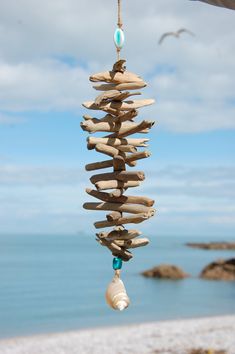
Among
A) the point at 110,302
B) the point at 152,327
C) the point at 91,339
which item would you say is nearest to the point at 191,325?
the point at 152,327

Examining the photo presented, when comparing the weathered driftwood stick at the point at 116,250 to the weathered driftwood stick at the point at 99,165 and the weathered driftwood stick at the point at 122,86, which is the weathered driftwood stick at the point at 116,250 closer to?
the weathered driftwood stick at the point at 99,165

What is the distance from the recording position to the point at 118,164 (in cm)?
225

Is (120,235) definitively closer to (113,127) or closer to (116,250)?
(116,250)

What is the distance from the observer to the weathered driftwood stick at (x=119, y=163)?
7.24ft

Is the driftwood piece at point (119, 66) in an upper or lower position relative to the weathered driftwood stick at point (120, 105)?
upper

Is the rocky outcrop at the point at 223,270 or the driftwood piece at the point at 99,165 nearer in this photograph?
the driftwood piece at the point at 99,165

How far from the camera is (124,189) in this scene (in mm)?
2303

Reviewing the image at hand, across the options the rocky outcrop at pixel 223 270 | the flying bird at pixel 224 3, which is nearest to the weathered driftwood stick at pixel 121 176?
the flying bird at pixel 224 3

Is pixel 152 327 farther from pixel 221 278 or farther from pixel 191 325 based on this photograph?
pixel 221 278

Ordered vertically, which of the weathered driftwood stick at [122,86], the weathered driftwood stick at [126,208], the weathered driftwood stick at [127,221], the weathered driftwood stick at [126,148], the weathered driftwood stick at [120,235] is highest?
the weathered driftwood stick at [122,86]

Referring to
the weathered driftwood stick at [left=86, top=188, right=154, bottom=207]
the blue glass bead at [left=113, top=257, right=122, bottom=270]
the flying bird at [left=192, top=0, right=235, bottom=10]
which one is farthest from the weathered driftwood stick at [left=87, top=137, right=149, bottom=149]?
the flying bird at [left=192, top=0, right=235, bottom=10]

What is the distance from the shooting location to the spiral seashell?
2.23 m

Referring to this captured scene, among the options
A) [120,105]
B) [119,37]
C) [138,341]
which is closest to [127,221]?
[120,105]

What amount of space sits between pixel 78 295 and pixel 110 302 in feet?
121
